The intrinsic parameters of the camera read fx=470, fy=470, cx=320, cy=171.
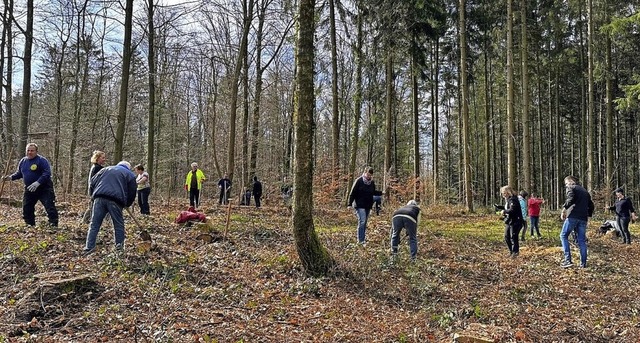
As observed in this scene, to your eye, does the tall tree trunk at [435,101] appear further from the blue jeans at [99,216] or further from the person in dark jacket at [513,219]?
the blue jeans at [99,216]

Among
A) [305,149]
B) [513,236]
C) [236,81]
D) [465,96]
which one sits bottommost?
[513,236]

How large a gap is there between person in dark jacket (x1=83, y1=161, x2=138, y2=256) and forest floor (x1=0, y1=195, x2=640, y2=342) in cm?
29

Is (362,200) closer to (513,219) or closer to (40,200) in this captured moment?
(513,219)

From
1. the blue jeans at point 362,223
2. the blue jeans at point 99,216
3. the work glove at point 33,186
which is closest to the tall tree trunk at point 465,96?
the blue jeans at point 362,223

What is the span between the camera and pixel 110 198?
734 cm

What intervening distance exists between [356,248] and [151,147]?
10279 millimetres

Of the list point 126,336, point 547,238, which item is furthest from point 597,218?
point 126,336

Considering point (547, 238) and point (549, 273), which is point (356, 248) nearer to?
point (549, 273)

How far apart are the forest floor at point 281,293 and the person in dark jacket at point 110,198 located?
29 cm

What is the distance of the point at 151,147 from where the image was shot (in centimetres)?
1653

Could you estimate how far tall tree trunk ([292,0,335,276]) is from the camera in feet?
23.3

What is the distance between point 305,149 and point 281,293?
2.13 meters

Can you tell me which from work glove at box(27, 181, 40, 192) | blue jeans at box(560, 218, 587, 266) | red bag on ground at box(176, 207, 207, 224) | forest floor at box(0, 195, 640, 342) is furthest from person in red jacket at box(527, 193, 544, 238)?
work glove at box(27, 181, 40, 192)

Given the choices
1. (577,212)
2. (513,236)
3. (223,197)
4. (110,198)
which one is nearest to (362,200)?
(513,236)
